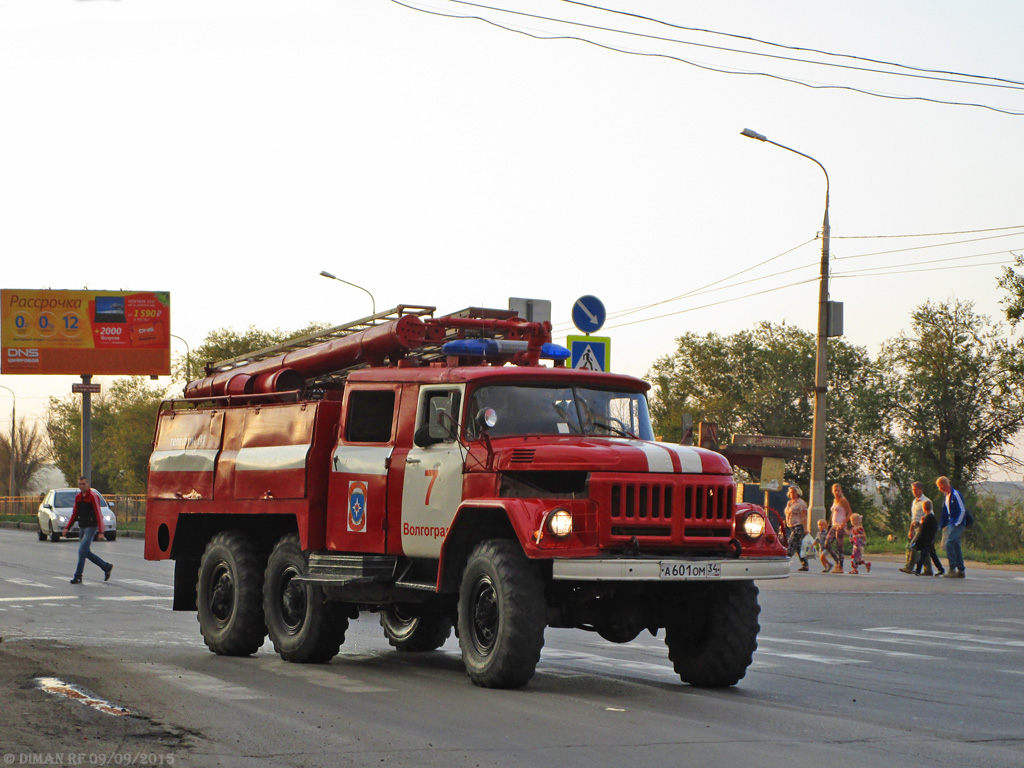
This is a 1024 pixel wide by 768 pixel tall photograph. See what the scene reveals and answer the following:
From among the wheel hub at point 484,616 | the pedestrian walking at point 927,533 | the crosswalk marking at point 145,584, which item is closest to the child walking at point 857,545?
the pedestrian walking at point 927,533

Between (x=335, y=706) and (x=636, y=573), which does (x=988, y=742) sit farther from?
(x=335, y=706)

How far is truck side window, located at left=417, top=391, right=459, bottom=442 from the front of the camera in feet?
35.0

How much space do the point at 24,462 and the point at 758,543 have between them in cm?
12272

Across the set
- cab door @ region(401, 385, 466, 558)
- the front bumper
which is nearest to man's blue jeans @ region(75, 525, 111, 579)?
cab door @ region(401, 385, 466, 558)

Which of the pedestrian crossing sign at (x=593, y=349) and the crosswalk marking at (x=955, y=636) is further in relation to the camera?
the pedestrian crossing sign at (x=593, y=349)

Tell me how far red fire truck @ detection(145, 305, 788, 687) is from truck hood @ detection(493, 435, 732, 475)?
17 mm

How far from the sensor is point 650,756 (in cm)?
732

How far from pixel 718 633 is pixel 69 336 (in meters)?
52.1

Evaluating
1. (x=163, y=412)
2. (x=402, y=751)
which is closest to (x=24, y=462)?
(x=163, y=412)

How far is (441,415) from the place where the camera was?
10.7 m

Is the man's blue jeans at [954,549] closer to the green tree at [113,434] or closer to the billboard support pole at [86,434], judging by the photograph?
the billboard support pole at [86,434]

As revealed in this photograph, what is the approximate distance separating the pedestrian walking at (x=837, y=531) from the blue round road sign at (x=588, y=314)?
1005cm

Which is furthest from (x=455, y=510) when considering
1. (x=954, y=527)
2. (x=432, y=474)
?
(x=954, y=527)

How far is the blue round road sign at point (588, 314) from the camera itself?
59.7 ft
